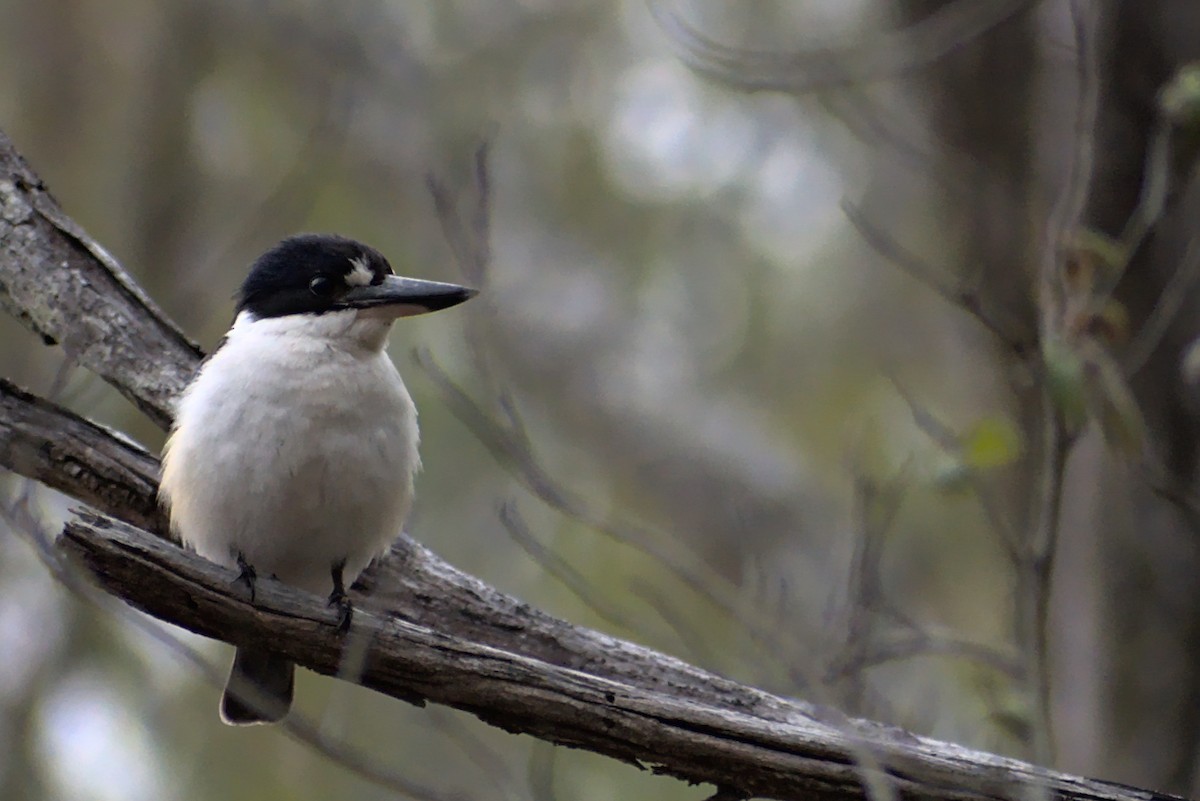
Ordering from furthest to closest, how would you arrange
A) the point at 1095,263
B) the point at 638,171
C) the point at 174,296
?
1. the point at 638,171
2. the point at 174,296
3. the point at 1095,263

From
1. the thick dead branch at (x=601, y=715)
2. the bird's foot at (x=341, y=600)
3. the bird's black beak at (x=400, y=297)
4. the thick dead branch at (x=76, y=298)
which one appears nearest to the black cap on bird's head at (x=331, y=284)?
the bird's black beak at (x=400, y=297)

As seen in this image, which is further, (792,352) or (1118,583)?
(792,352)

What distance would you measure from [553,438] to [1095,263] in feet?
13.9

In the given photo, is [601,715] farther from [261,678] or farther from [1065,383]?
[261,678]

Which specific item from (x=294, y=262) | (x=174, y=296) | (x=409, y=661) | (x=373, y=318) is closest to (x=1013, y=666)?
(x=409, y=661)

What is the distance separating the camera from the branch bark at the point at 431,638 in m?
2.94

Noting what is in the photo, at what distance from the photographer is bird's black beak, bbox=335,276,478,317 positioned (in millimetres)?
3734

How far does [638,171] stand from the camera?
7.11 meters

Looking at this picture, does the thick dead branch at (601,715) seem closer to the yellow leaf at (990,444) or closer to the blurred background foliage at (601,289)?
the yellow leaf at (990,444)

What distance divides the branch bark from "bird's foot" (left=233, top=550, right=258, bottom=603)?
0.11 ft

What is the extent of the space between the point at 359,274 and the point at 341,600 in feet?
2.96

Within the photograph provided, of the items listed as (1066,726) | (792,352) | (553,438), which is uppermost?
(792,352)

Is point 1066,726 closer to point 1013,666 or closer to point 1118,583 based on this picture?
point 1118,583

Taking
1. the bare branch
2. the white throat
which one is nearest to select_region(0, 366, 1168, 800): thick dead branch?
the bare branch
